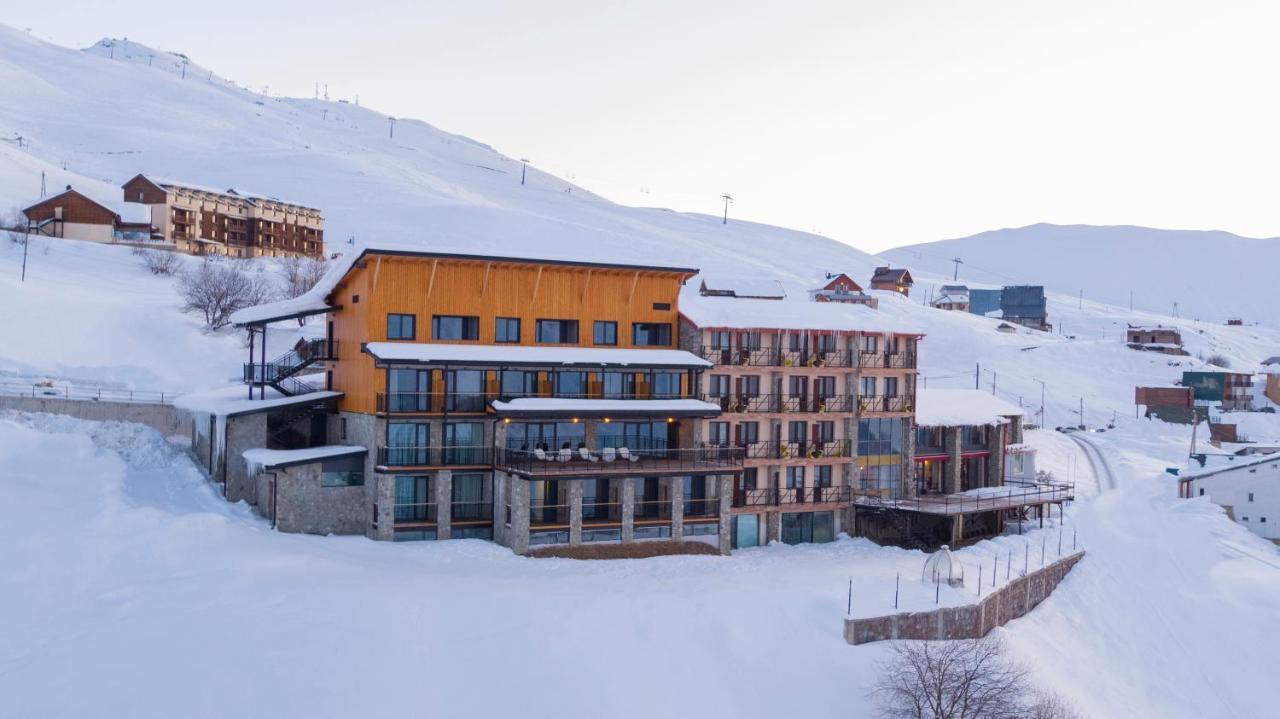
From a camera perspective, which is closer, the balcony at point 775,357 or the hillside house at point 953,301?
the balcony at point 775,357

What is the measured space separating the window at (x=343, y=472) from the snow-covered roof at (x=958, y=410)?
32.0 meters

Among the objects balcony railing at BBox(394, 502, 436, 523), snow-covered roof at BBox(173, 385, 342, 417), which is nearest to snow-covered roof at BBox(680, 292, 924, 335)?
balcony railing at BBox(394, 502, 436, 523)

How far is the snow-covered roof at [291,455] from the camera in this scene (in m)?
47.8

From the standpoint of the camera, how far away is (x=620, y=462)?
51312 mm

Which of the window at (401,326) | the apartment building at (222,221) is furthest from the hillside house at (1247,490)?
the apartment building at (222,221)

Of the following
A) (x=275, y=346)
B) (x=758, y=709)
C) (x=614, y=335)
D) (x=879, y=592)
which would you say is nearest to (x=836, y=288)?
(x=275, y=346)

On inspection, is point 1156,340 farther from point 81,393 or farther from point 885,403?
point 81,393

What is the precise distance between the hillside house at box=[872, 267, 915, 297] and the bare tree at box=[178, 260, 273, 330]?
340 feet

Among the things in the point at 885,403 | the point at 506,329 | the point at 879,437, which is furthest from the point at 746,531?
the point at 506,329

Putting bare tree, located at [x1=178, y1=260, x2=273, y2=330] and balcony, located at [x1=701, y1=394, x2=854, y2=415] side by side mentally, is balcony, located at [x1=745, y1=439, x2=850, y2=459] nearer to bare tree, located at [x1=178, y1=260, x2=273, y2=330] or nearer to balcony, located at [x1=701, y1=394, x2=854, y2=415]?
balcony, located at [x1=701, y1=394, x2=854, y2=415]

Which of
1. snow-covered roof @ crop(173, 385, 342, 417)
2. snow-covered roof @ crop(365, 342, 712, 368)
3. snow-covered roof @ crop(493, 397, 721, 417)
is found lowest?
snow-covered roof @ crop(173, 385, 342, 417)

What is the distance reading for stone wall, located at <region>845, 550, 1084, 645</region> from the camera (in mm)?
40906

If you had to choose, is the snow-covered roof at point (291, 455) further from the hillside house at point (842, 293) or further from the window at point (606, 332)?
the hillside house at point (842, 293)

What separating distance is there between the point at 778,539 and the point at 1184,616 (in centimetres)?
2026
